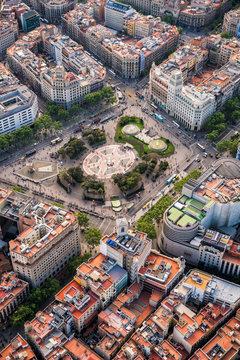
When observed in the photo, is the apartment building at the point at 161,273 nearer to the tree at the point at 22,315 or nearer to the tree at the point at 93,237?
the tree at the point at 93,237

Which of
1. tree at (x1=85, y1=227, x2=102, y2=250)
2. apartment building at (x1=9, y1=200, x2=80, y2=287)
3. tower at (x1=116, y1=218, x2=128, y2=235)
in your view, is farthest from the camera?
tree at (x1=85, y1=227, x2=102, y2=250)

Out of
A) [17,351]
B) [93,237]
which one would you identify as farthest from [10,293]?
[93,237]

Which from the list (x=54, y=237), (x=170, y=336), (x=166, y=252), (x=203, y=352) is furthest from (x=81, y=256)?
(x=203, y=352)

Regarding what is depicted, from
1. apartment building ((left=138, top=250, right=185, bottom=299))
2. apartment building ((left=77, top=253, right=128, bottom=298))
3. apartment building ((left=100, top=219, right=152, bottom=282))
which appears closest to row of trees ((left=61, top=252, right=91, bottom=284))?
apartment building ((left=77, top=253, right=128, bottom=298))

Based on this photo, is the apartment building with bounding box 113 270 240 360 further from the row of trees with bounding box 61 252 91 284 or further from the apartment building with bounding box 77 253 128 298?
the row of trees with bounding box 61 252 91 284

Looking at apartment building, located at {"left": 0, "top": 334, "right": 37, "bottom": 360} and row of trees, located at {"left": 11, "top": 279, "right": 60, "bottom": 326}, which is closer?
apartment building, located at {"left": 0, "top": 334, "right": 37, "bottom": 360}

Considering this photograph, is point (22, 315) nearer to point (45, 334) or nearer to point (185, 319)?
point (45, 334)
